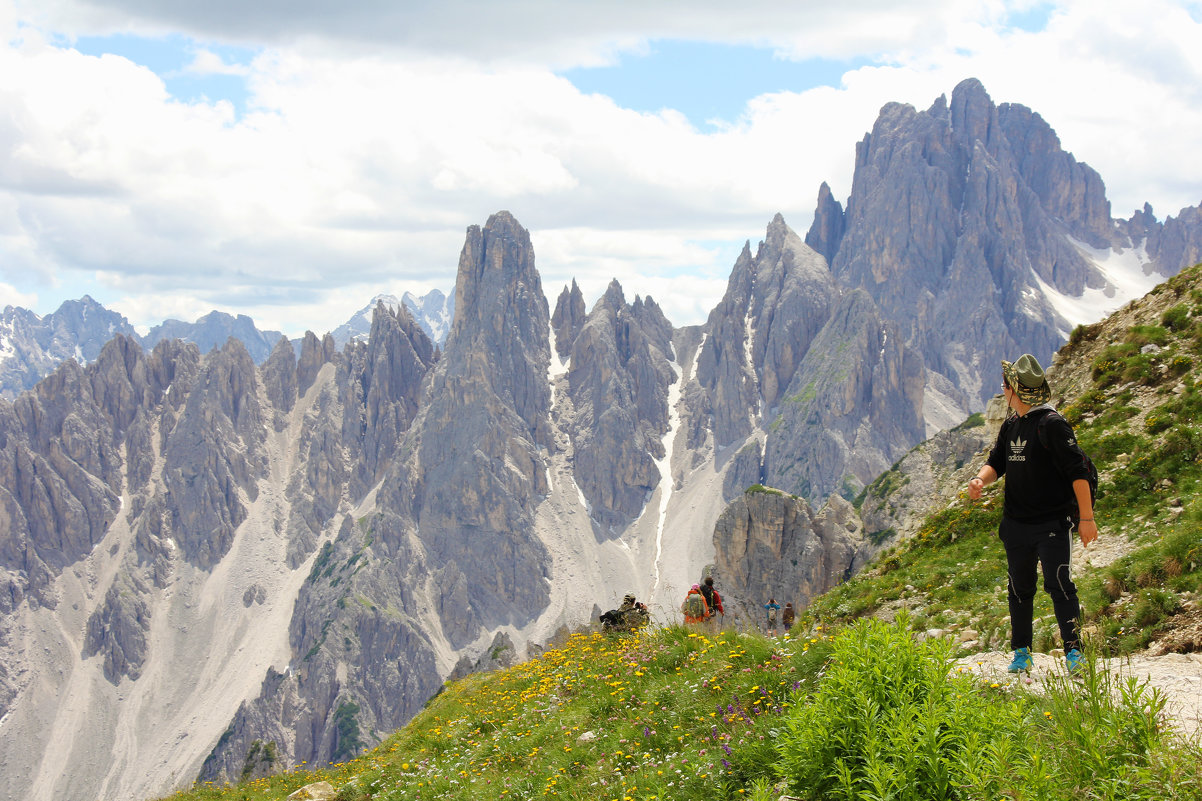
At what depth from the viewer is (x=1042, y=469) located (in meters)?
9.74

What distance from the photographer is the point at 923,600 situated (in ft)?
57.4

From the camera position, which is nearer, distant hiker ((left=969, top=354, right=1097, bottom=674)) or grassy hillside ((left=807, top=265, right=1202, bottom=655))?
distant hiker ((left=969, top=354, right=1097, bottom=674))

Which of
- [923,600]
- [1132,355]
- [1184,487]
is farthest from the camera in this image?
[1132,355]

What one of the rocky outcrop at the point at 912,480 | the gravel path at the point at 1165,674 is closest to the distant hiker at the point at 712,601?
the gravel path at the point at 1165,674

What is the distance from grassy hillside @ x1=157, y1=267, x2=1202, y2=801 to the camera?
5.80 meters

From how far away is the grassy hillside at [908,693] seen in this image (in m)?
5.80

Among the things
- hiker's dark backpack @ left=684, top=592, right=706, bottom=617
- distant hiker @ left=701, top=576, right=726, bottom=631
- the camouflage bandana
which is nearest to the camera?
the camouflage bandana

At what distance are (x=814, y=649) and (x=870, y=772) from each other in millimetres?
4179

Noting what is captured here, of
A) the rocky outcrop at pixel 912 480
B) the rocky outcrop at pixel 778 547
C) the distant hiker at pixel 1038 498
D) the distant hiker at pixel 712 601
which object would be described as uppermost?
the distant hiker at pixel 1038 498

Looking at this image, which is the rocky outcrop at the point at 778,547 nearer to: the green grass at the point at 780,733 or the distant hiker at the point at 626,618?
the distant hiker at the point at 626,618

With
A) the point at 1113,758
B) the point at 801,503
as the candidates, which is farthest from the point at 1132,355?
the point at 801,503

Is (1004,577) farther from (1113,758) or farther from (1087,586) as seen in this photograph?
(1113,758)

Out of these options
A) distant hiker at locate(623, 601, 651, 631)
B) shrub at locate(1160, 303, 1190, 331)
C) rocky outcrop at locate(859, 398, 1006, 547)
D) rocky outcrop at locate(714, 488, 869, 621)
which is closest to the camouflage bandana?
distant hiker at locate(623, 601, 651, 631)

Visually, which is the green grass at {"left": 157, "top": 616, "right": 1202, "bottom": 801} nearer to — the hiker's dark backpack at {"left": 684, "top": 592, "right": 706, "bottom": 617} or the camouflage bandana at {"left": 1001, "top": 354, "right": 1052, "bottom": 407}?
the hiker's dark backpack at {"left": 684, "top": 592, "right": 706, "bottom": 617}
